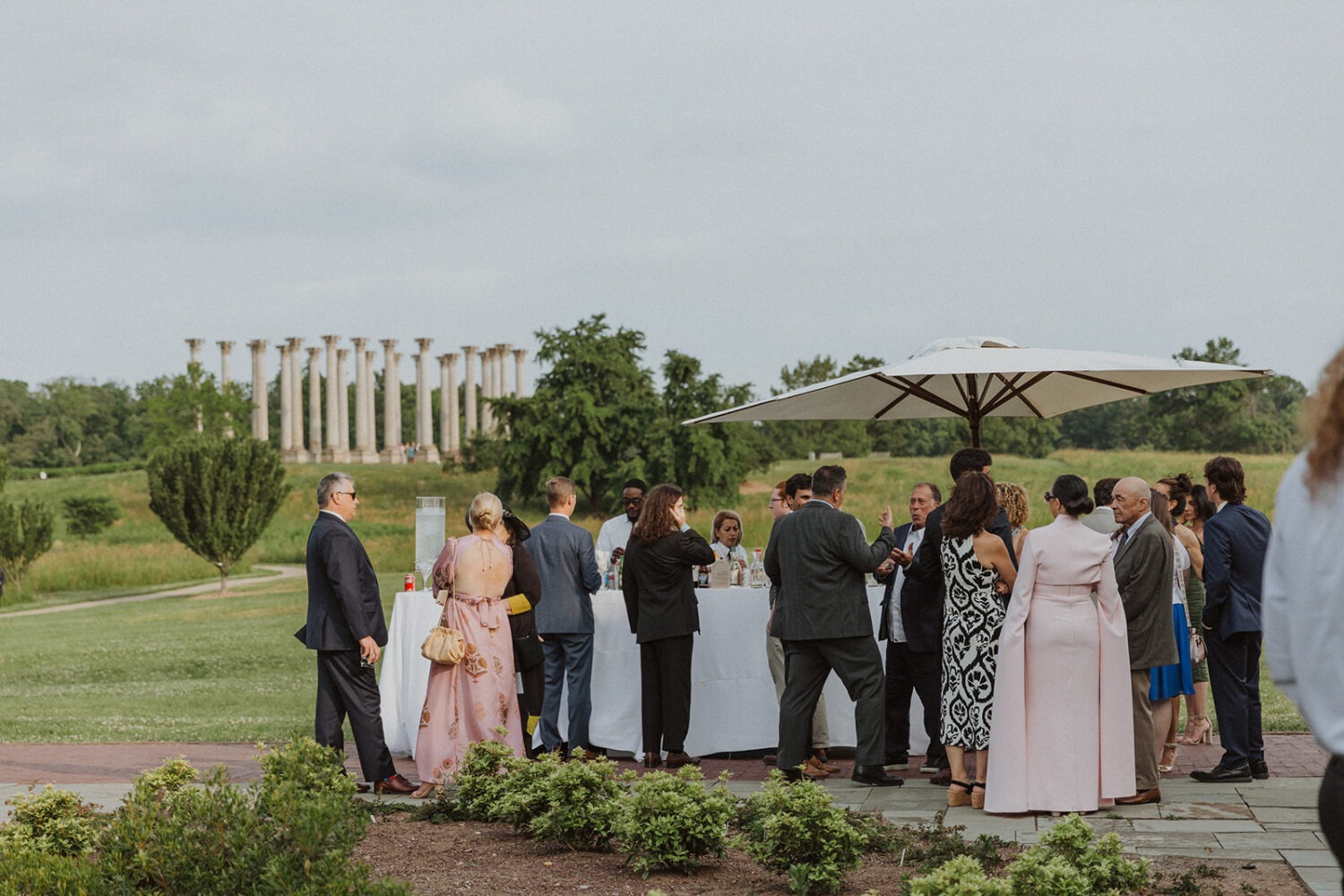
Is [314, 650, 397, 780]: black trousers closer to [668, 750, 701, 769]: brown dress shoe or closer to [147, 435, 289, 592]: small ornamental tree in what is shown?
Result: [668, 750, 701, 769]: brown dress shoe

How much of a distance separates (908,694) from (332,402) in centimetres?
9004

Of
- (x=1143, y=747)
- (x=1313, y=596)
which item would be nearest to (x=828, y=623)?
(x=1143, y=747)

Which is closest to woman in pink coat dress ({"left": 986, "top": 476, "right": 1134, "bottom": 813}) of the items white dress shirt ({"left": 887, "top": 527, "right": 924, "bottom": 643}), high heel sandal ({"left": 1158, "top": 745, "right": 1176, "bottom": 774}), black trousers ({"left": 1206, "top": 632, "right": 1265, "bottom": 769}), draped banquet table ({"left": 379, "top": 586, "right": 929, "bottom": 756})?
black trousers ({"left": 1206, "top": 632, "right": 1265, "bottom": 769})

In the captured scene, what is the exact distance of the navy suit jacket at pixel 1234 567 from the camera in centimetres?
803

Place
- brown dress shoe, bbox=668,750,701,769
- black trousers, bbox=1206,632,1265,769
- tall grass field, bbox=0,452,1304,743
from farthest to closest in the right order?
tall grass field, bbox=0,452,1304,743
brown dress shoe, bbox=668,750,701,769
black trousers, bbox=1206,632,1265,769

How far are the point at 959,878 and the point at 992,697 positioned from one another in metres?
2.98

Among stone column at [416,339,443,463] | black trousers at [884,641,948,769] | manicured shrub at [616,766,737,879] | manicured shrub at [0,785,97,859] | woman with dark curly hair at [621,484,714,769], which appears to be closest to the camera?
manicured shrub at [616,766,737,879]

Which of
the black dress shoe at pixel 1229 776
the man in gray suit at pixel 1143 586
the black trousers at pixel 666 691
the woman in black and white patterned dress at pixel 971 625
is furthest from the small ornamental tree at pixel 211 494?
the man in gray suit at pixel 1143 586

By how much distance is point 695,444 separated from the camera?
49.2 metres

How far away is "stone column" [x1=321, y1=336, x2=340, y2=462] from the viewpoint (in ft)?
309

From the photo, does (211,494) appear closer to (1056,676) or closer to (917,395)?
(917,395)

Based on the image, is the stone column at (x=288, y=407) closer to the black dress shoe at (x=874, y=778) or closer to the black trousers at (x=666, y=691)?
the black trousers at (x=666, y=691)

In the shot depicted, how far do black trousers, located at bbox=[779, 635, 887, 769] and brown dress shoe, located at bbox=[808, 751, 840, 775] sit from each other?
51cm

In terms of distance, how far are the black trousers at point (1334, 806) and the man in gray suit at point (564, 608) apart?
7194 millimetres
